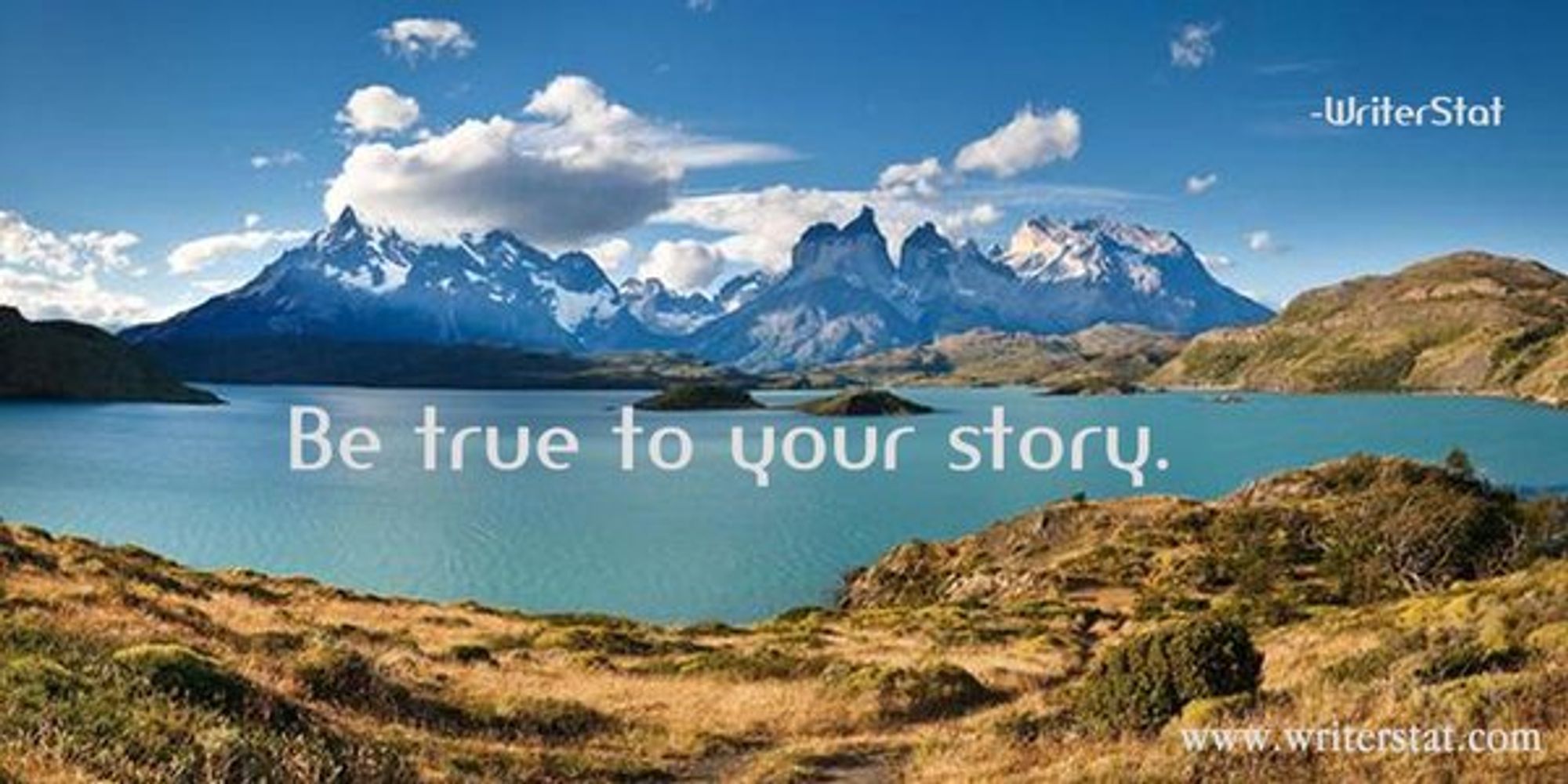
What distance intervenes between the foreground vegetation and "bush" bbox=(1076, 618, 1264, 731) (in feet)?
0.20

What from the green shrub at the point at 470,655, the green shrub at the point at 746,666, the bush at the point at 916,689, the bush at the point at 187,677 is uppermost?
the bush at the point at 187,677

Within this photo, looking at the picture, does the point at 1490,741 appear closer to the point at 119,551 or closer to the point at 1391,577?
the point at 119,551

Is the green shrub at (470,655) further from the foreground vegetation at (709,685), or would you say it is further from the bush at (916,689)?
the bush at (916,689)

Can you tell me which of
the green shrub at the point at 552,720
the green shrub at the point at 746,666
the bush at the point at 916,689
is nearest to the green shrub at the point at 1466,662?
the bush at the point at 916,689

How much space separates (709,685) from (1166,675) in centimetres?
1907

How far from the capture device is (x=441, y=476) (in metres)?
190

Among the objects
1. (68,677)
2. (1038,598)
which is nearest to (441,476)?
(1038,598)

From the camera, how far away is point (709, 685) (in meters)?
42.2

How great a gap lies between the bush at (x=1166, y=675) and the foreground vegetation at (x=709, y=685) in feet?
0.20

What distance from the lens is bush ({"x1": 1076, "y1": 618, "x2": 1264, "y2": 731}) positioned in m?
26.8

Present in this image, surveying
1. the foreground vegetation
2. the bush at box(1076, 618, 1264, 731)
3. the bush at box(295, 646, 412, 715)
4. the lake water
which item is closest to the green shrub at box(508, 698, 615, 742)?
the foreground vegetation

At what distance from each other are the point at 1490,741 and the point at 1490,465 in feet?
665

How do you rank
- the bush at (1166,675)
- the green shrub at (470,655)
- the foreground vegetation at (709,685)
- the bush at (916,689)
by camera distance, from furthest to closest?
the green shrub at (470,655) < the bush at (916,689) < the bush at (1166,675) < the foreground vegetation at (709,685)

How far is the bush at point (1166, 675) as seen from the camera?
2677 centimetres
